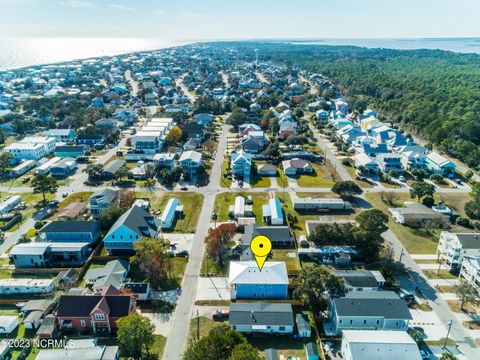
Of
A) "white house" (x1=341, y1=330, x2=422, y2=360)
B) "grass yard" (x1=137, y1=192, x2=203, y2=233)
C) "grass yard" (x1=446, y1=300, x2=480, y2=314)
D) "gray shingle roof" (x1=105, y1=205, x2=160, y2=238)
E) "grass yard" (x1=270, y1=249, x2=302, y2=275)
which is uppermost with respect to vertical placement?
"white house" (x1=341, y1=330, x2=422, y2=360)

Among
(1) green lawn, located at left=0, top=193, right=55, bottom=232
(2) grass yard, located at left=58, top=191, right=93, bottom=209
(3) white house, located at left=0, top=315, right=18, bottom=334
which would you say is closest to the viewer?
(3) white house, located at left=0, top=315, right=18, bottom=334

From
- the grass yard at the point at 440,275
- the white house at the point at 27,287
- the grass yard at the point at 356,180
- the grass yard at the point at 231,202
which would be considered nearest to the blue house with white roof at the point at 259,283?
the grass yard at the point at 231,202

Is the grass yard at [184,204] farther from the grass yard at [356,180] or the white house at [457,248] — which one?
the white house at [457,248]

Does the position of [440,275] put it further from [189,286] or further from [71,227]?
[71,227]

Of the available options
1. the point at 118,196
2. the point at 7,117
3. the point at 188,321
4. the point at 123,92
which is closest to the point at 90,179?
the point at 118,196

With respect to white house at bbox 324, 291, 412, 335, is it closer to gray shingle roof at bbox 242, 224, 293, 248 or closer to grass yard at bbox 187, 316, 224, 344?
grass yard at bbox 187, 316, 224, 344

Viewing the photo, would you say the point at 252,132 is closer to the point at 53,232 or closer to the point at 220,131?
the point at 220,131

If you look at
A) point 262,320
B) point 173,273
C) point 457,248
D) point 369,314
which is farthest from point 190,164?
point 457,248

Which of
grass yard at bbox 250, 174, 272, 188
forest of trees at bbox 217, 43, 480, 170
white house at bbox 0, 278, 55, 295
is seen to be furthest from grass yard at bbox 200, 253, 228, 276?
forest of trees at bbox 217, 43, 480, 170
